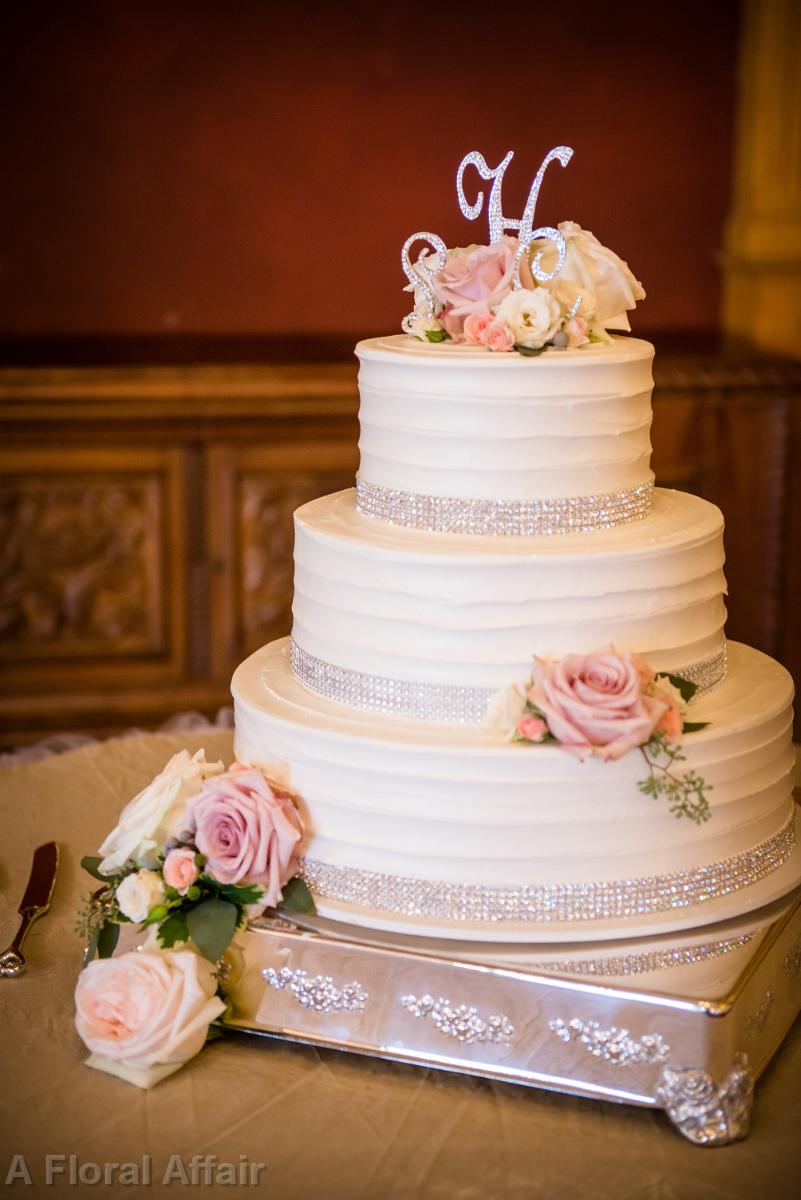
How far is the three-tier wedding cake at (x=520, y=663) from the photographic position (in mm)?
1874

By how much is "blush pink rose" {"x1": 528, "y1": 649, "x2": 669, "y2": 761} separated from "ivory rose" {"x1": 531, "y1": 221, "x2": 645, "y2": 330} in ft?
1.82

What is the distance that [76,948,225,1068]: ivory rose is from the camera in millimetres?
1749

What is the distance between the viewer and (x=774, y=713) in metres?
2.04

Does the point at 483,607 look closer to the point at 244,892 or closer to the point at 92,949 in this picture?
the point at 244,892

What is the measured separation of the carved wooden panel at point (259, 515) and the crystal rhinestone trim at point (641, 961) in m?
2.72

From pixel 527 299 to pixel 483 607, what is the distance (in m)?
0.44

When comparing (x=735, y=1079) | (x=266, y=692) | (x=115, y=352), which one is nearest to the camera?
(x=735, y=1079)

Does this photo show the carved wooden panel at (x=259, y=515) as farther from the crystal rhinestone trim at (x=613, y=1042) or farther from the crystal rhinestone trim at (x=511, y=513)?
the crystal rhinestone trim at (x=613, y=1042)

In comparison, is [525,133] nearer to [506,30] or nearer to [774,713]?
[506,30]

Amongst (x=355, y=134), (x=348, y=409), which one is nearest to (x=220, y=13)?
(x=355, y=134)

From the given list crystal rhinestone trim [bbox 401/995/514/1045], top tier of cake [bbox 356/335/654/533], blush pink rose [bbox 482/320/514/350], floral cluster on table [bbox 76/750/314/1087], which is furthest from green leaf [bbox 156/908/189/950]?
blush pink rose [bbox 482/320/514/350]

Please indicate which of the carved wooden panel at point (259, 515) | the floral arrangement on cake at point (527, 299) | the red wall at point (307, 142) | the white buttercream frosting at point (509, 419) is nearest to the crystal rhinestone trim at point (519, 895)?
the white buttercream frosting at point (509, 419)

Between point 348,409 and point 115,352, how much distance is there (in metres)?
0.87

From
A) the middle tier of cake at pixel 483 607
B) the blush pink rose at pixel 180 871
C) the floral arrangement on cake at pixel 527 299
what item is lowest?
the blush pink rose at pixel 180 871
